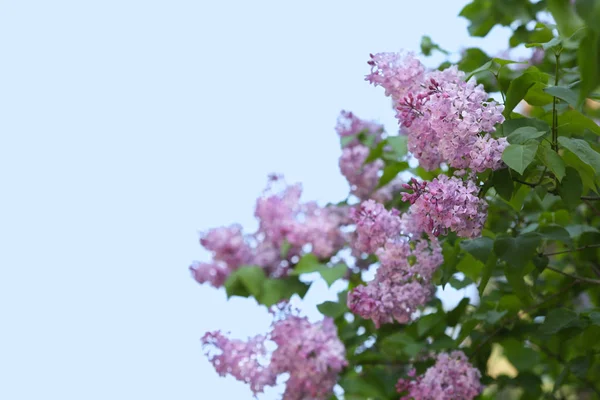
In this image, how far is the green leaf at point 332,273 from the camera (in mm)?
1543

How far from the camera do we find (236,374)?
146 cm

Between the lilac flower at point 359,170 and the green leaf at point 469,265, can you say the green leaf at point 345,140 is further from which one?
the green leaf at point 469,265

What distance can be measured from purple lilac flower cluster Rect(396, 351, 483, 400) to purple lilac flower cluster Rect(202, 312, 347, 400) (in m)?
0.15

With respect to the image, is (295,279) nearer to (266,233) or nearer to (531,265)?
(266,233)

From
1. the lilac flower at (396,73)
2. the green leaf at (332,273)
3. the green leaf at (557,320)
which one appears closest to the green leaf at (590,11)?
the lilac flower at (396,73)

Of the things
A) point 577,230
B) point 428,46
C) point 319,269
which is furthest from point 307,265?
point 428,46

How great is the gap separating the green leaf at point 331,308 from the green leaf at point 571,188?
60 cm

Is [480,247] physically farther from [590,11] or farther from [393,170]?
[590,11]

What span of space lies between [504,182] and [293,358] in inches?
21.7

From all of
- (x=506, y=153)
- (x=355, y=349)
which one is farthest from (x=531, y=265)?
(x=355, y=349)

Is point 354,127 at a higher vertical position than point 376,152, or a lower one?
higher

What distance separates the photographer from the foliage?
116 centimetres

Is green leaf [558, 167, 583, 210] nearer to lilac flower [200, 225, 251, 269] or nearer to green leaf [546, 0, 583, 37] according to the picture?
green leaf [546, 0, 583, 37]

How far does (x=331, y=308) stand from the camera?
160 cm
